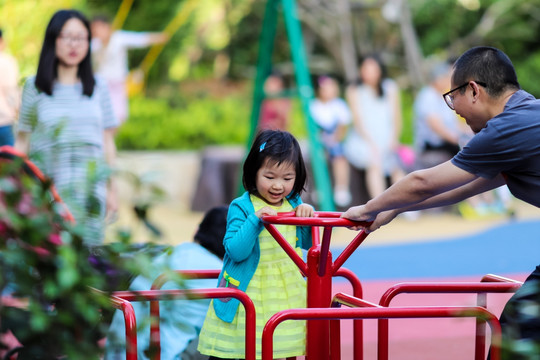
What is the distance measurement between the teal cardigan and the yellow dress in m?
0.04

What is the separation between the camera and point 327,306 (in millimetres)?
3311

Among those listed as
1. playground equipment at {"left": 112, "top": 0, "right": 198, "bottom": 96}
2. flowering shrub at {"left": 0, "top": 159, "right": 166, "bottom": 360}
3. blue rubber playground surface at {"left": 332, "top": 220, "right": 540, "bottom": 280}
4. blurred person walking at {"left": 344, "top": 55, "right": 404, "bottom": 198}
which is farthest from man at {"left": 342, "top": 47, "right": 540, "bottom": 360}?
playground equipment at {"left": 112, "top": 0, "right": 198, "bottom": 96}

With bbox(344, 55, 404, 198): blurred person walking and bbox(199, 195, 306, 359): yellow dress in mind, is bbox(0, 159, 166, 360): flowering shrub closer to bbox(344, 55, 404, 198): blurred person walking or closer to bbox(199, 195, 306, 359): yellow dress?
bbox(199, 195, 306, 359): yellow dress

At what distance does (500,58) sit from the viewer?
3.22 metres

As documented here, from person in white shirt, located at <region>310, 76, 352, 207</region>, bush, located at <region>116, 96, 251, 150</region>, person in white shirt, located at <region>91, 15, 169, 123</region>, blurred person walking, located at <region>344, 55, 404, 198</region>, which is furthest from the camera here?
bush, located at <region>116, 96, 251, 150</region>

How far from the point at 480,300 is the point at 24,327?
226 cm

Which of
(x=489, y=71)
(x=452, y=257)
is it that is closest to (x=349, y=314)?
(x=489, y=71)

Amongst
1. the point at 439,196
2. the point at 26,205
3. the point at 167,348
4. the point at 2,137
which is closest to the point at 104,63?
the point at 2,137

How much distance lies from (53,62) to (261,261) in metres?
2.14

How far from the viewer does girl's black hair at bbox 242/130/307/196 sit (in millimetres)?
3502

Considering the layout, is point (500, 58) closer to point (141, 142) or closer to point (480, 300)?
point (480, 300)

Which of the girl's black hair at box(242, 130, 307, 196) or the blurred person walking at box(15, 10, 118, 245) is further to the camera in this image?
the blurred person walking at box(15, 10, 118, 245)

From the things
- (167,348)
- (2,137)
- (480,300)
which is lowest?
(167,348)

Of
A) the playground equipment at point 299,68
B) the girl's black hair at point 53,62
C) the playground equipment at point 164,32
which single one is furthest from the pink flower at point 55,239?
the playground equipment at point 164,32
